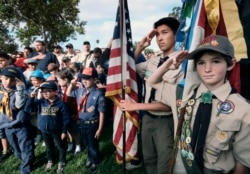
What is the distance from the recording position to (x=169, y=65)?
241 centimetres

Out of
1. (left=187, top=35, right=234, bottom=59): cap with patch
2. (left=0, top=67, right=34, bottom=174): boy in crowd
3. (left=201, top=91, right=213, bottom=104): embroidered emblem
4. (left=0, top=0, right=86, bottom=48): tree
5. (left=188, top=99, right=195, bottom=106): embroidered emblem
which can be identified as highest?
(left=0, top=0, right=86, bottom=48): tree

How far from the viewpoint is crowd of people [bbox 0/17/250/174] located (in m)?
1.82

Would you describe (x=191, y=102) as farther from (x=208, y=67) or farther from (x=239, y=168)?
(x=239, y=168)

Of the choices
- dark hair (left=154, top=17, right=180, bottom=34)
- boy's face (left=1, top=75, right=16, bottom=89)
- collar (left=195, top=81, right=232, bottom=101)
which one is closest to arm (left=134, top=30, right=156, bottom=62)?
dark hair (left=154, top=17, right=180, bottom=34)

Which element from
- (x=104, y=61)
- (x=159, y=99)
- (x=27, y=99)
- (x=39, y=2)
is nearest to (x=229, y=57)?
(x=159, y=99)

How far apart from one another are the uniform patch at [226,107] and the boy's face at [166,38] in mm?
1085

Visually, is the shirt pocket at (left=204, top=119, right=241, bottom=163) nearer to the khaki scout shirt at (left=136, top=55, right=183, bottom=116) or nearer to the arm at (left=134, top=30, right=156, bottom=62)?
the khaki scout shirt at (left=136, top=55, right=183, bottom=116)

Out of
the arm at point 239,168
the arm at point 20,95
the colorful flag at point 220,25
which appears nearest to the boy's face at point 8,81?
the arm at point 20,95

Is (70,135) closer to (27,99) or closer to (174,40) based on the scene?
(27,99)

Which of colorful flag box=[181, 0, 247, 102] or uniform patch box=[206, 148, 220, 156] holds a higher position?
colorful flag box=[181, 0, 247, 102]

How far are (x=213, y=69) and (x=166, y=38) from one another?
3.36 ft

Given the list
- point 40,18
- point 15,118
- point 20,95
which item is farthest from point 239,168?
point 40,18

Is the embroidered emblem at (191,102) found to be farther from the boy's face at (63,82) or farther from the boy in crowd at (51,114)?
the boy's face at (63,82)

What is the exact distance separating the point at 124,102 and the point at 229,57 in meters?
1.28
